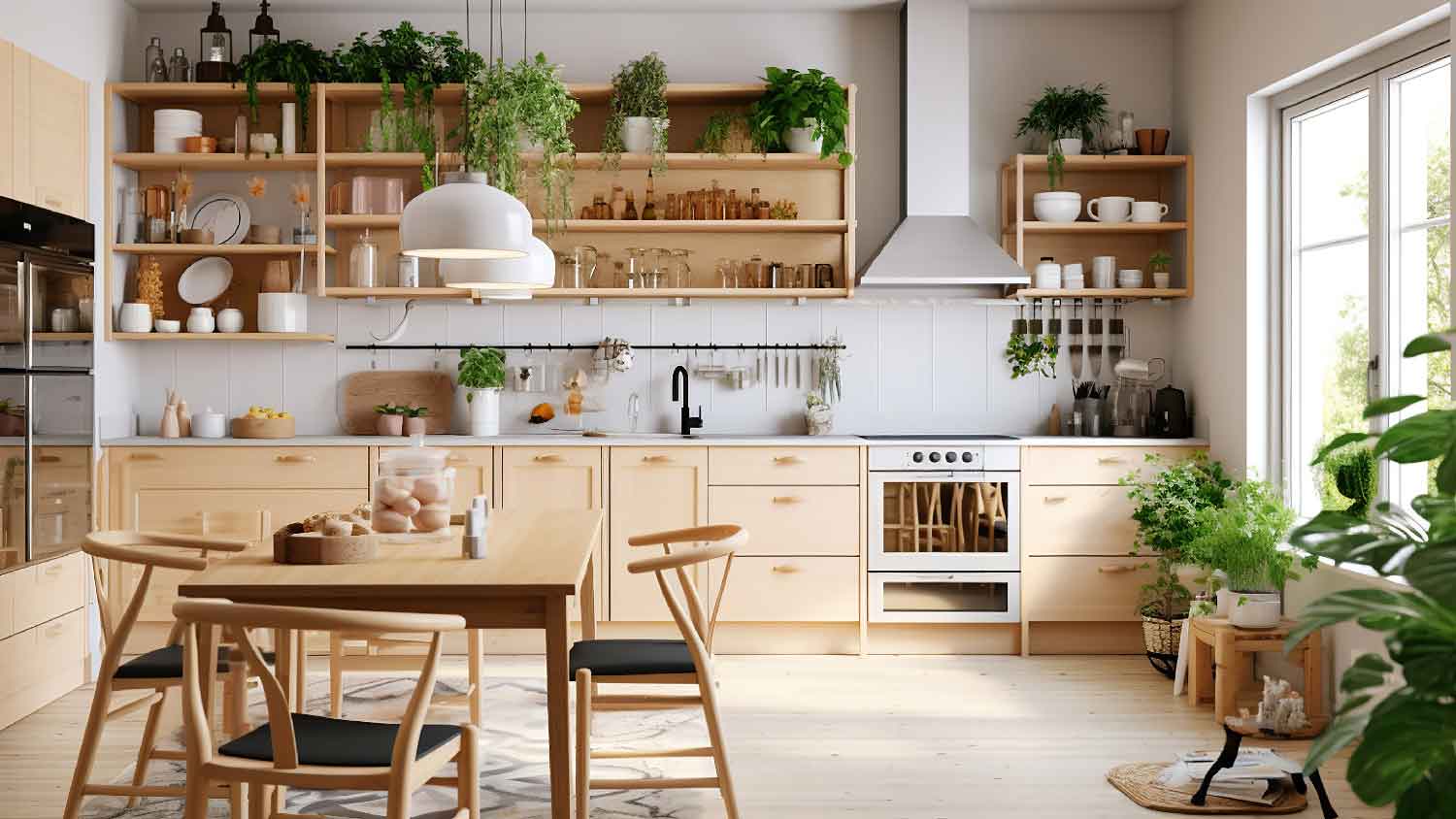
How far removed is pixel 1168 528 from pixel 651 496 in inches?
84.0

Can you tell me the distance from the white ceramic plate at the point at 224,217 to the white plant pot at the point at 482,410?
135cm

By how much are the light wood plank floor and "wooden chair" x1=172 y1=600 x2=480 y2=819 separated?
4.24ft

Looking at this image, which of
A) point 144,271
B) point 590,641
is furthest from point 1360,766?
point 144,271

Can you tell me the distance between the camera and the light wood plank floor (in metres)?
3.61

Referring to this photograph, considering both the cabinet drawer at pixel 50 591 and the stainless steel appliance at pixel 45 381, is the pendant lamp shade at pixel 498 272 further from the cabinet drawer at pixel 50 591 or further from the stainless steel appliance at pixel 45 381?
the cabinet drawer at pixel 50 591

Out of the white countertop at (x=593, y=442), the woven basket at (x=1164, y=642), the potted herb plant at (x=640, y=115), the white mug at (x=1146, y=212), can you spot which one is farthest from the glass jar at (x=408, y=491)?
the white mug at (x=1146, y=212)

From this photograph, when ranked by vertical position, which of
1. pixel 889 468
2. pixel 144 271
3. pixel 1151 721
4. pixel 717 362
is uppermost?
pixel 144 271

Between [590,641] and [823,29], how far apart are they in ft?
11.9

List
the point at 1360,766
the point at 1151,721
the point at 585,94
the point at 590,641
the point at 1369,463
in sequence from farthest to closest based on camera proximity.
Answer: the point at 585,94
the point at 1151,721
the point at 1369,463
the point at 590,641
the point at 1360,766

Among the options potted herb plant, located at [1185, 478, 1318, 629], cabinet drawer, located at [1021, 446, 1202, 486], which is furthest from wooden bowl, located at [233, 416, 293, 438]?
potted herb plant, located at [1185, 478, 1318, 629]

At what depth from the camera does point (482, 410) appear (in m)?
5.81

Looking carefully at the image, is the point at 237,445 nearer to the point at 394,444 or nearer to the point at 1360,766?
Result: the point at 394,444

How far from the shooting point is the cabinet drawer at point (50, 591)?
4.45 metres

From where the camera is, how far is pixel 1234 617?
4.51m
